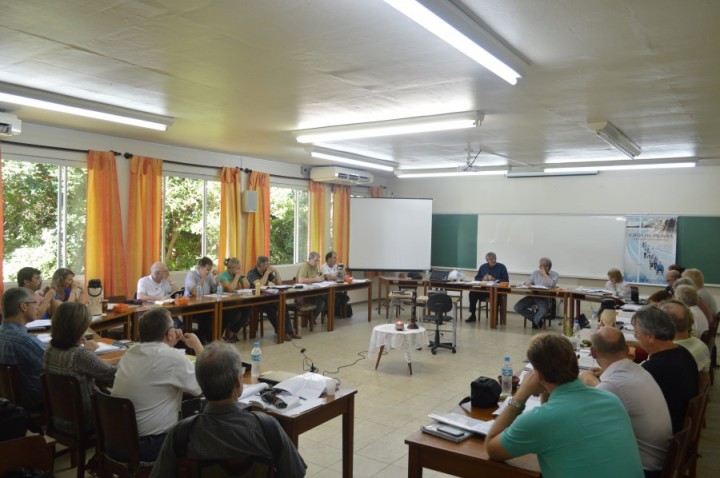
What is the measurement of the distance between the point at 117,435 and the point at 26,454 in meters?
0.54

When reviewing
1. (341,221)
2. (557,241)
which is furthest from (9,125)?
(557,241)

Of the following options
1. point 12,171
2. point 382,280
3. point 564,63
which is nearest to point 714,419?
point 564,63

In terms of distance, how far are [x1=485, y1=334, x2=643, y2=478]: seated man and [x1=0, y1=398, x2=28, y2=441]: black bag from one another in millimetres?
2415

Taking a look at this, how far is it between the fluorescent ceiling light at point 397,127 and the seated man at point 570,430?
11.5ft

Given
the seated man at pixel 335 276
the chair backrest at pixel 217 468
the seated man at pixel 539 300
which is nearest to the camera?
the chair backrest at pixel 217 468

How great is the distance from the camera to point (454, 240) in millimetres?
11289

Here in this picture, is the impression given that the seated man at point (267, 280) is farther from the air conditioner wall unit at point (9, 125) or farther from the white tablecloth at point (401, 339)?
the air conditioner wall unit at point (9, 125)

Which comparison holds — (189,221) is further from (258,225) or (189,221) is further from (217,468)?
(217,468)

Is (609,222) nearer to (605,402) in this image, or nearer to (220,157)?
(220,157)

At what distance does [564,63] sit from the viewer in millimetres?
3600

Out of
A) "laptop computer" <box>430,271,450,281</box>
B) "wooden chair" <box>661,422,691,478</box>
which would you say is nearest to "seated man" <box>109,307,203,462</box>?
"wooden chair" <box>661,422,691,478</box>

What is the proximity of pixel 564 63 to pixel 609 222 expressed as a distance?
688 centimetres

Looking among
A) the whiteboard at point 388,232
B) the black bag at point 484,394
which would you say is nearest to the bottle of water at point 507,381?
the black bag at point 484,394

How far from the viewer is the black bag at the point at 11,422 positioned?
2631 millimetres
